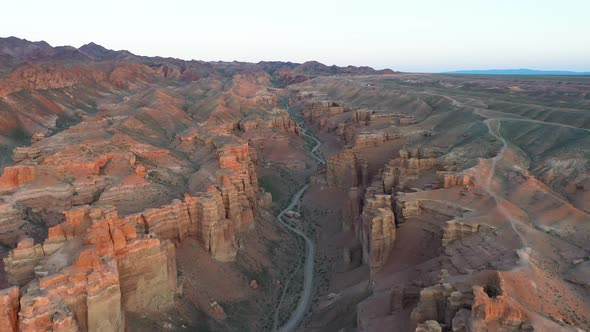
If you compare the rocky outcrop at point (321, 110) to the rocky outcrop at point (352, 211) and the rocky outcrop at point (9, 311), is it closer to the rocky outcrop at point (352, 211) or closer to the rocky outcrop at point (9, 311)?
the rocky outcrop at point (352, 211)

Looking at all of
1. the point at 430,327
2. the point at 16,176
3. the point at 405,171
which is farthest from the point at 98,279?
the point at 405,171

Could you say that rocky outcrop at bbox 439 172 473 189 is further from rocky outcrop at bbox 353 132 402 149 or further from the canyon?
rocky outcrop at bbox 353 132 402 149

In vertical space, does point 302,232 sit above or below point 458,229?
below

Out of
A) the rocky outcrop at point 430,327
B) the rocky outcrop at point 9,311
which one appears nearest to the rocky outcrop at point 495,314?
the rocky outcrop at point 430,327

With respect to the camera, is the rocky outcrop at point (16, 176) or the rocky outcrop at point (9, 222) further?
the rocky outcrop at point (16, 176)

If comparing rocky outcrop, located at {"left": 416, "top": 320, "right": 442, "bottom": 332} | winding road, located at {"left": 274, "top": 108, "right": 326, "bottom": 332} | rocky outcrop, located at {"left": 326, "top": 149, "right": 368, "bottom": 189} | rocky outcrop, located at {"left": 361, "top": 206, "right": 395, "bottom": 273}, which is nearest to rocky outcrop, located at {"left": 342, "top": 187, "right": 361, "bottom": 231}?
winding road, located at {"left": 274, "top": 108, "right": 326, "bottom": 332}

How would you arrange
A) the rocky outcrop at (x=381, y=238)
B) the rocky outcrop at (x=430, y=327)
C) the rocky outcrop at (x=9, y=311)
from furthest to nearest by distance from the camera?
1. the rocky outcrop at (x=381, y=238)
2. the rocky outcrop at (x=9, y=311)
3. the rocky outcrop at (x=430, y=327)

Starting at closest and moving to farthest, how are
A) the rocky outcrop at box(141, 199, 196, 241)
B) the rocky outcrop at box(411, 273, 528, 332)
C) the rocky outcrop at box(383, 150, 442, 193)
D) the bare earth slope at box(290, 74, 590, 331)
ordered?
the rocky outcrop at box(411, 273, 528, 332), the bare earth slope at box(290, 74, 590, 331), the rocky outcrop at box(141, 199, 196, 241), the rocky outcrop at box(383, 150, 442, 193)

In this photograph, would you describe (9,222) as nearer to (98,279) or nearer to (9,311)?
(9,311)

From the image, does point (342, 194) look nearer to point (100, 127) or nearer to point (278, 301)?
point (278, 301)
